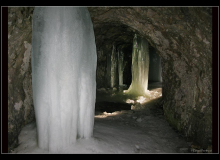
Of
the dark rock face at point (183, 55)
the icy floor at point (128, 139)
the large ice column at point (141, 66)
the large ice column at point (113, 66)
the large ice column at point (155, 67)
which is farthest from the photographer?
the large ice column at point (155, 67)

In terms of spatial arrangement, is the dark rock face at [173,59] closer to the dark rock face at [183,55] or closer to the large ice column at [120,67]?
the dark rock face at [183,55]

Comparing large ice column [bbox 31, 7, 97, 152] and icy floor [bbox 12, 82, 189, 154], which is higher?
large ice column [bbox 31, 7, 97, 152]

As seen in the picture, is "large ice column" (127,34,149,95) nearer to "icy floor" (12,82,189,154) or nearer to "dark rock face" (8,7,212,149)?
"icy floor" (12,82,189,154)

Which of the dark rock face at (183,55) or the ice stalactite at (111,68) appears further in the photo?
the ice stalactite at (111,68)

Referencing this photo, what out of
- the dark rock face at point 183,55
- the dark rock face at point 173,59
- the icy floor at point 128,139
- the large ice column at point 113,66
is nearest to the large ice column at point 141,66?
the large ice column at point 113,66

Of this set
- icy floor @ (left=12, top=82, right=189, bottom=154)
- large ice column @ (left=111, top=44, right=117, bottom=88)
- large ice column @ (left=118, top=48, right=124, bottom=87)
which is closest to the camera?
icy floor @ (left=12, top=82, right=189, bottom=154)

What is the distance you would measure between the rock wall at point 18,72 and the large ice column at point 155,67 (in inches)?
550

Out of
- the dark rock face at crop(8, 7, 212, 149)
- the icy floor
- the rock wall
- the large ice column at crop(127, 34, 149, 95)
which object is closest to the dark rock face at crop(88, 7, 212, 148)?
the dark rock face at crop(8, 7, 212, 149)

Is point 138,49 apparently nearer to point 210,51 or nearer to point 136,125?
point 136,125

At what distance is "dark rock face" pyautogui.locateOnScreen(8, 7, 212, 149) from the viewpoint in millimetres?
3326

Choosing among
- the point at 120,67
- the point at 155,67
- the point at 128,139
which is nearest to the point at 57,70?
the point at 128,139

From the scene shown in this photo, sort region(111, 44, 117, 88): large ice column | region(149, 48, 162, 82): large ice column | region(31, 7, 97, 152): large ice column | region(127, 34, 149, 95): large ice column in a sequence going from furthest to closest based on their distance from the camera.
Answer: region(149, 48, 162, 82): large ice column < region(111, 44, 117, 88): large ice column < region(127, 34, 149, 95): large ice column < region(31, 7, 97, 152): large ice column

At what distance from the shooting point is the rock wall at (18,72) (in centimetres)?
325

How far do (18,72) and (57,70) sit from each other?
1.42 meters
